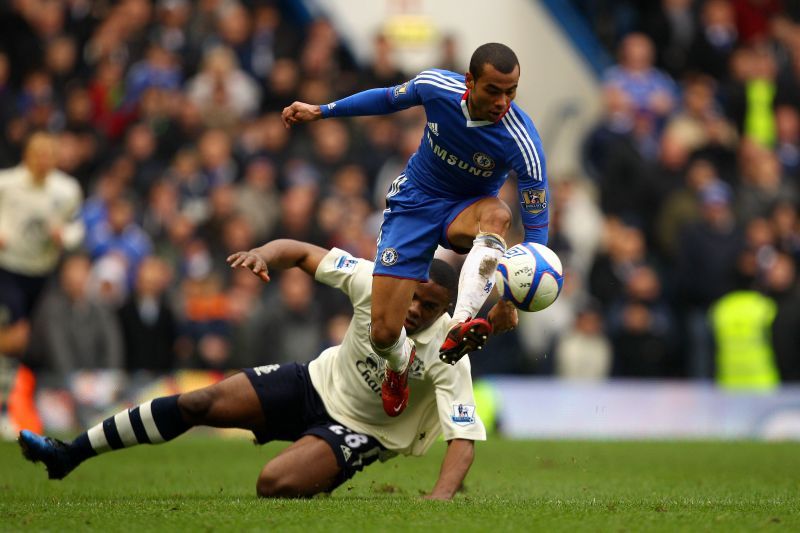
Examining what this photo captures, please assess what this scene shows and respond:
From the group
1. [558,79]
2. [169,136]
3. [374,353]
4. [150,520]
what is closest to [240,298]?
[169,136]

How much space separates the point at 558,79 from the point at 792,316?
230 inches

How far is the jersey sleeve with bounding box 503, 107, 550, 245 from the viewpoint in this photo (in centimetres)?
777

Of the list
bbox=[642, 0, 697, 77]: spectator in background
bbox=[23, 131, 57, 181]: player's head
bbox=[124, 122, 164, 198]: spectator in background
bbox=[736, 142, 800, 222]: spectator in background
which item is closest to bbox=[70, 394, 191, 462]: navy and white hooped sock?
bbox=[23, 131, 57, 181]: player's head

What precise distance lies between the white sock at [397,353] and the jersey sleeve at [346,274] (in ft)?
1.72

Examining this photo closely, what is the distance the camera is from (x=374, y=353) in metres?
8.08

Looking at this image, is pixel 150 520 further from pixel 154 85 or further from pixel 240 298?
pixel 154 85

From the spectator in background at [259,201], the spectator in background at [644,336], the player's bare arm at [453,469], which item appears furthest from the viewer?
the spectator in background at [259,201]

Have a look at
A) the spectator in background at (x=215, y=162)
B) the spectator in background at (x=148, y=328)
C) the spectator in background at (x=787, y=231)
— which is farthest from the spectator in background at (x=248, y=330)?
the spectator in background at (x=787, y=231)

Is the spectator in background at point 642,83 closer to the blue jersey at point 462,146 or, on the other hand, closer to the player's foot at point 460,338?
the blue jersey at point 462,146

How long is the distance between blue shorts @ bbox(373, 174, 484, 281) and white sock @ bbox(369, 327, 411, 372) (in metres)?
0.42

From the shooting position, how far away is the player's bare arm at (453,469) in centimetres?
758

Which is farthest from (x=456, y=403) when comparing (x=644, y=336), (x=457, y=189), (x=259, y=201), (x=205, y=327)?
(x=259, y=201)

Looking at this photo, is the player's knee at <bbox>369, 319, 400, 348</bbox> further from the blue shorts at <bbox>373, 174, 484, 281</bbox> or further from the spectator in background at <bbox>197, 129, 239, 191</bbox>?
the spectator in background at <bbox>197, 129, 239, 191</bbox>

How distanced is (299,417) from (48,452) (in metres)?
1.46
